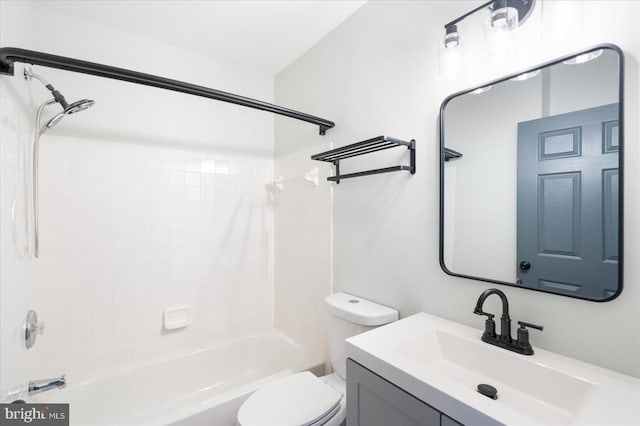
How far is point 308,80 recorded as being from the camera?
204 cm

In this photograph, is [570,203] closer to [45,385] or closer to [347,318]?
[347,318]

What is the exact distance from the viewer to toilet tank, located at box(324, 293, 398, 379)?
4.44 feet

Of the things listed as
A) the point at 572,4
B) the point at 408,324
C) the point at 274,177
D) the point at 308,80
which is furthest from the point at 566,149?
the point at 274,177

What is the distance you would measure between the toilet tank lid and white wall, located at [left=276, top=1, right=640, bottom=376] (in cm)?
6

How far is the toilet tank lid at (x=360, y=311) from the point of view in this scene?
1.34 meters

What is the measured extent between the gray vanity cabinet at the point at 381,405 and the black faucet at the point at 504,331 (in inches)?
14.3

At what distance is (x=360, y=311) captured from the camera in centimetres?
140

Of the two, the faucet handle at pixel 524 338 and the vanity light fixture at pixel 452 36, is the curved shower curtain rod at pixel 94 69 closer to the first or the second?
the vanity light fixture at pixel 452 36

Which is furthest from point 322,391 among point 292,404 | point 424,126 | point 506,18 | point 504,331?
point 506,18

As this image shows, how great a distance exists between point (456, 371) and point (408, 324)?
8.6 inches

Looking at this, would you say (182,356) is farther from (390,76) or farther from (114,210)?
(390,76)

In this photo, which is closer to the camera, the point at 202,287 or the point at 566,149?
the point at 566,149
